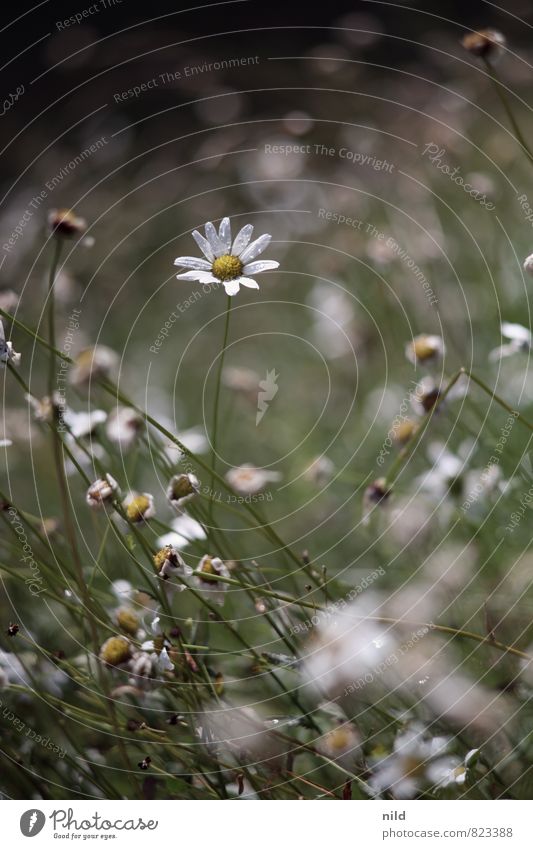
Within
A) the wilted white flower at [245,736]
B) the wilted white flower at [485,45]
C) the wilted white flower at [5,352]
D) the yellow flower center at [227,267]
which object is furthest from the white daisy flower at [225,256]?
the wilted white flower at [245,736]

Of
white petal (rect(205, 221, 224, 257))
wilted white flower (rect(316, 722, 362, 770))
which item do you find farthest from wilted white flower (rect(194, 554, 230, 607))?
white petal (rect(205, 221, 224, 257))

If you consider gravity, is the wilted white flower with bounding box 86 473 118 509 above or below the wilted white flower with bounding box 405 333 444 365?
below

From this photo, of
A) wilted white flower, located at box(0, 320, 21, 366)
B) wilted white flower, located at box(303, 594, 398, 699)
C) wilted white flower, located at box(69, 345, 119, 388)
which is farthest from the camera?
wilted white flower, located at box(69, 345, 119, 388)

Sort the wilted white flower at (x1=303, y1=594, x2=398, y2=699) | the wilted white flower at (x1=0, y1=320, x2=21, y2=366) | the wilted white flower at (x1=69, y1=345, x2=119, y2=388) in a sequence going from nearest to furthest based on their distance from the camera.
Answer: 1. the wilted white flower at (x1=0, y1=320, x2=21, y2=366)
2. the wilted white flower at (x1=303, y1=594, x2=398, y2=699)
3. the wilted white flower at (x1=69, y1=345, x2=119, y2=388)

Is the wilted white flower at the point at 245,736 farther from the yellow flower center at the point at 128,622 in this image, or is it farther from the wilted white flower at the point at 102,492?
the wilted white flower at the point at 102,492

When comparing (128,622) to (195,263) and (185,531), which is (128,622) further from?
(195,263)

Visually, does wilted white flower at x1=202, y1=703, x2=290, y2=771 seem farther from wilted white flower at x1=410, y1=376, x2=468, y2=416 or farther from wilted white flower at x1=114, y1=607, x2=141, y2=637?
wilted white flower at x1=410, y1=376, x2=468, y2=416

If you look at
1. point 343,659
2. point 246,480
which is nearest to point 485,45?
point 246,480
